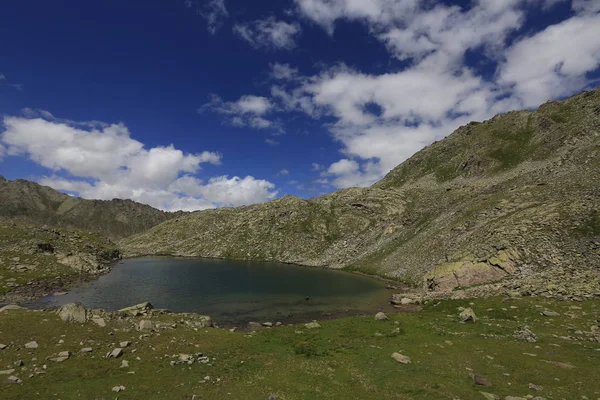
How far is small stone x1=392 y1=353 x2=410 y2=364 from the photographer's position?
27.7 m

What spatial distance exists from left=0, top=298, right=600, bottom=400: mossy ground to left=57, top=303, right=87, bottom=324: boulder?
822mm

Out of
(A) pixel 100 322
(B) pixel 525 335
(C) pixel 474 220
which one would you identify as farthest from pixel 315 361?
(C) pixel 474 220

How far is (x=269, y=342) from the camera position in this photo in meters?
33.8

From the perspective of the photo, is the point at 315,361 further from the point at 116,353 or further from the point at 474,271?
the point at 474,271

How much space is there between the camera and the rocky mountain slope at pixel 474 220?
60562mm

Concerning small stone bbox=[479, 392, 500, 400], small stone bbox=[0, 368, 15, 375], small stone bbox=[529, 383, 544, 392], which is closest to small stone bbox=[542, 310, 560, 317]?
small stone bbox=[529, 383, 544, 392]

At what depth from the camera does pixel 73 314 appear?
31484mm

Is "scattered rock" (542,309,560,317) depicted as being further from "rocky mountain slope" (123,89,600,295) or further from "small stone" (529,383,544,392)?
"small stone" (529,383,544,392)

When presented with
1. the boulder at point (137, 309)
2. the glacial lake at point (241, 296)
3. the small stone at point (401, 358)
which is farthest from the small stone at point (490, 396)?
the boulder at point (137, 309)

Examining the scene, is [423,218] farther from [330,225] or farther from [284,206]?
[284,206]

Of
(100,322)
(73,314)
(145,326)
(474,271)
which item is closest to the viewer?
(73,314)

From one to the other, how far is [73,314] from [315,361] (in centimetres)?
2452

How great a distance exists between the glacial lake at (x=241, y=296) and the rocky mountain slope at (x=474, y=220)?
1778 centimetres

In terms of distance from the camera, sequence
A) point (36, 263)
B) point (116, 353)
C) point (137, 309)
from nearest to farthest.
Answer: point (116, 353), point (137, 309), point (36, 263)
